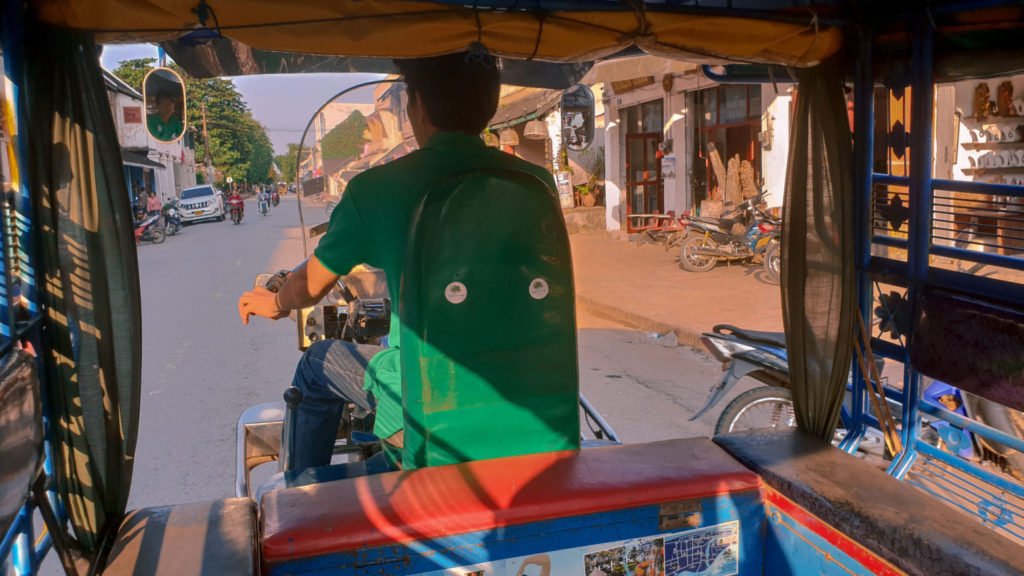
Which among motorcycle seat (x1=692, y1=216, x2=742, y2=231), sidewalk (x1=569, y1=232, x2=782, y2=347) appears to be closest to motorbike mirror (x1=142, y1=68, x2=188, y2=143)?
sidewalk (x1=569, y1=232, x2=782, y2=347)

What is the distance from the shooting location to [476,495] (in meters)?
1.97

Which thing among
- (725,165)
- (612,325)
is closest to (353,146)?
(612,325)

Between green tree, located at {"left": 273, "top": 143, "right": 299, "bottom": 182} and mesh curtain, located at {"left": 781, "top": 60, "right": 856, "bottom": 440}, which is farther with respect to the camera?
green tree, located at {"left": 273, "top": 143, "right": 299, "bottom": 182}

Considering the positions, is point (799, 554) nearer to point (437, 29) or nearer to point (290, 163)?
point (437, 29)

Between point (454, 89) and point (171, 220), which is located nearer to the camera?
point (454, 89)

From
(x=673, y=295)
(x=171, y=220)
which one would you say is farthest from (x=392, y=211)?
(x=171, y=220)

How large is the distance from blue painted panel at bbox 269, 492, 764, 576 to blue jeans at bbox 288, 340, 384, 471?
0.72 m

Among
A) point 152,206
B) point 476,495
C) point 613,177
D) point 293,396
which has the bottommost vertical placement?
point 476,495

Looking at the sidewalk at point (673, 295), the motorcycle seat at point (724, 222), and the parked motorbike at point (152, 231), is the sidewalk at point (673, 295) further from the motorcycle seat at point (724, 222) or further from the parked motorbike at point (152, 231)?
the parked motorbike at point (152, 231)

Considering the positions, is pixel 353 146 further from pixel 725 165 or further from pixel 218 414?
pixel 725 165

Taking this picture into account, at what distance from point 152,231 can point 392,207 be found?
21.8 m

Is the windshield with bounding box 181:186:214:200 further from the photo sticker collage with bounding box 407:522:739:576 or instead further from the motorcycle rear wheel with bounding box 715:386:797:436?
the photo sticker collage with bounding box 407:522:739:576

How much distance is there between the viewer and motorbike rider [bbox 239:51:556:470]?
86.0 inches

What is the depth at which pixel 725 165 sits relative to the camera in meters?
14.3
